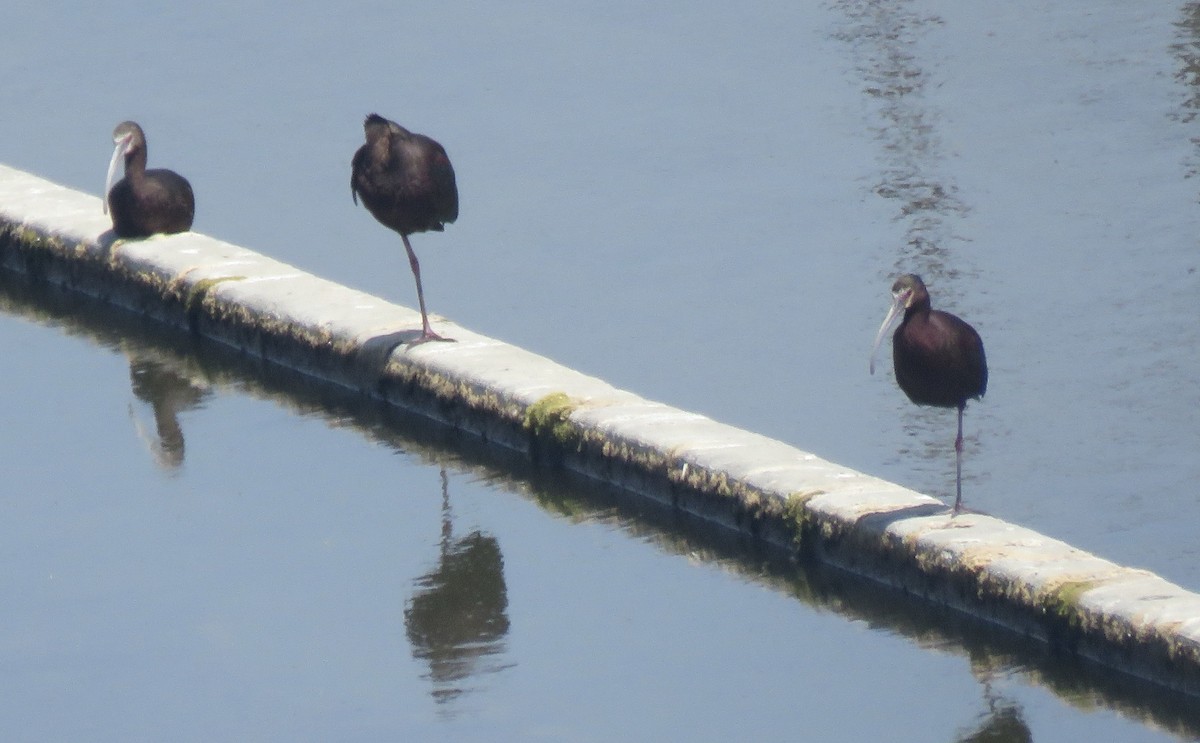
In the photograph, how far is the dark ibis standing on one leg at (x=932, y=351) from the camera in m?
7.72

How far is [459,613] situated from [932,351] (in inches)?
71.4

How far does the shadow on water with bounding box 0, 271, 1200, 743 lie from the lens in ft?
22.7

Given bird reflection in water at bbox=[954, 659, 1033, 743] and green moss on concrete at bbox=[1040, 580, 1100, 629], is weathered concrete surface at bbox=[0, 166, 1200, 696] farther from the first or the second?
bird reflection in water at bbox=[954, 659, 1033, 743]

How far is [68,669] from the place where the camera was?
7.38 metres

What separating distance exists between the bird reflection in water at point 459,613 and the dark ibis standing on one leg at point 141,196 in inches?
142

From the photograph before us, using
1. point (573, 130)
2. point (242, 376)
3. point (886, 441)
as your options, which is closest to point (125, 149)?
point (242, 376)

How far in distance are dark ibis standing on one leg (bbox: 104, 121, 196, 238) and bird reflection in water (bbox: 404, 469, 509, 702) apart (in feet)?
11.8

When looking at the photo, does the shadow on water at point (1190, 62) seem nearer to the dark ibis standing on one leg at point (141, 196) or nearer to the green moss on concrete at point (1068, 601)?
the dark ibis standing on one leg at point (141, 196)

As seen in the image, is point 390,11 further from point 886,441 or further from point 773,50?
point 886,441

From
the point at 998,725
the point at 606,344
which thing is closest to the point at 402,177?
the point at 606,344

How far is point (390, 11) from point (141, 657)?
11.2 metres

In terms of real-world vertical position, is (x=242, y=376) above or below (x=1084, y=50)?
below

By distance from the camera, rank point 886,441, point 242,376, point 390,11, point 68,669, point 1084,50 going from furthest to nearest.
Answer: point 390,11 < point 1084,50 < point 242,376 < point 886,441 < point 68,669

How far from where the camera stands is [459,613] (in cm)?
768
